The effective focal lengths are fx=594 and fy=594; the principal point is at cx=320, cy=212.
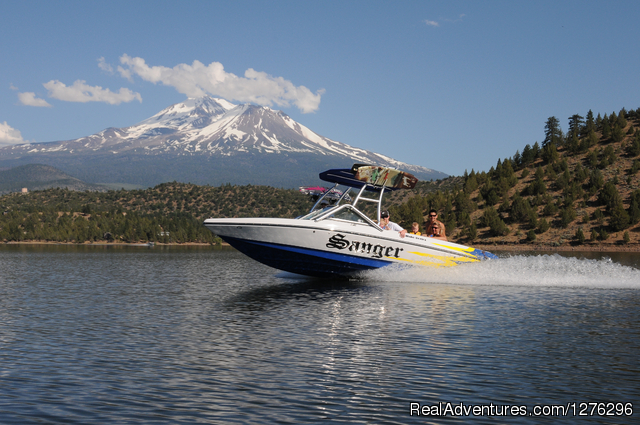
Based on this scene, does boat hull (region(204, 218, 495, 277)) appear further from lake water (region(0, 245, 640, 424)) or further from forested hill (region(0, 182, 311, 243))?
forested hill (region(0, 182, 311, 243))

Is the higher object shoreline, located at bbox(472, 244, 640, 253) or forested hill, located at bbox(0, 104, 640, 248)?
forested hill, located at bbox(0, 104, 640, 248)

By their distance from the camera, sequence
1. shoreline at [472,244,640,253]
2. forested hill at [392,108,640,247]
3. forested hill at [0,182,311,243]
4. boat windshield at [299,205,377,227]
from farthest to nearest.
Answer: forested hill at [0,182,311,243] < forested hill at [392,108,640,247] < shoreline at [472,244,640,253] < boat windshield at [299,205,377,227]

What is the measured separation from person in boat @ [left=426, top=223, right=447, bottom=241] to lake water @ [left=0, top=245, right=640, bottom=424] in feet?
15.0

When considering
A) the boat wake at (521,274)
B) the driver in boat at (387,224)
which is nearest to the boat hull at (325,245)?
the boat wake at (521,274)

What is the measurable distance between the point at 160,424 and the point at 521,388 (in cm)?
529

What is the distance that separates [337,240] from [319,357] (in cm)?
1175

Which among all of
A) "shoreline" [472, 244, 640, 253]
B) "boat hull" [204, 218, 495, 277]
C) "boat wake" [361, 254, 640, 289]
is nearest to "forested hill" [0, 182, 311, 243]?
"shoreline" [472, 244, 640, 253]

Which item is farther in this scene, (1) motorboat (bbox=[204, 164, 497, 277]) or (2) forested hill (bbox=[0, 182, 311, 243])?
(2) forested hill (bbox=[0, 182, 311, 243])

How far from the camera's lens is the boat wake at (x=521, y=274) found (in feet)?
78.6

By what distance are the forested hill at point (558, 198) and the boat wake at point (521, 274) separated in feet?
206

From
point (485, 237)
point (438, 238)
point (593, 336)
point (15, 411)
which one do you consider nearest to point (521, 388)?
point (593, 336)

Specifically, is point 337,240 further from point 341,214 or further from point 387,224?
point 387,224

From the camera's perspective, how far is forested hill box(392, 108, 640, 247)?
87.4 m

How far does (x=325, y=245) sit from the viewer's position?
74.3 ft
